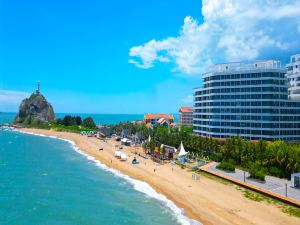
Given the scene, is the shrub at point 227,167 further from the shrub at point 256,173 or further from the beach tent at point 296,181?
the beach tent at point 296,181

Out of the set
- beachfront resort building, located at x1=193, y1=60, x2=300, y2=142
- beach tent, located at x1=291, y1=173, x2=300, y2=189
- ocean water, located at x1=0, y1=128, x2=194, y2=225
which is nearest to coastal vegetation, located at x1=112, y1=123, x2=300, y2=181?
beach tent, located at x1=291, y1=173, x2=300, y2=189

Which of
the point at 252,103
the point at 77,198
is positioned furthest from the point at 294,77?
the point at 77,198

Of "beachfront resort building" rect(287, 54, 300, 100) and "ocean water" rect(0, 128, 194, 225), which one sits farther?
"beachfront resort building" rect(287, 54, 300, 100)

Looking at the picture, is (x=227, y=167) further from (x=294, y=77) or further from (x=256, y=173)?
(x=294, y=77)

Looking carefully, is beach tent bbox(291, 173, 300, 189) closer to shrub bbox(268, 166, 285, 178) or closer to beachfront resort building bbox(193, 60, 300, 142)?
shrub bbox(268, 166, 285, 178)

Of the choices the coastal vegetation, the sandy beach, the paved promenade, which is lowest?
the sandy beach

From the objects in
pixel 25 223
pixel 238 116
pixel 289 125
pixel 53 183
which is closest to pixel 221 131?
pixel 238 116

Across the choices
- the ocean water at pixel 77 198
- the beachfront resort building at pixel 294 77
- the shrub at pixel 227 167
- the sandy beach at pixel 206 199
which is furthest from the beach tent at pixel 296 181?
the beachfront resort building at pixel 294 77
